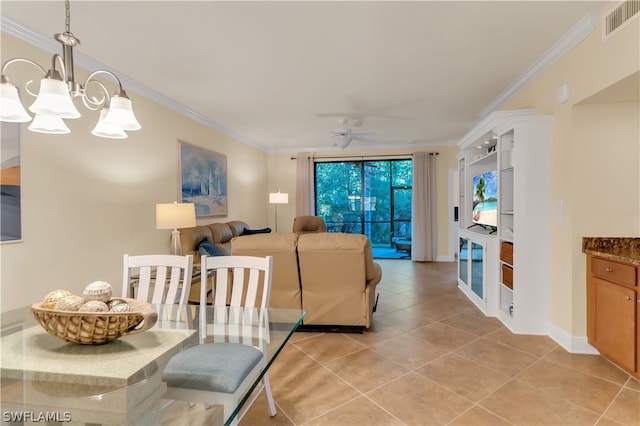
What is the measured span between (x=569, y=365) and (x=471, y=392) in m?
1.00

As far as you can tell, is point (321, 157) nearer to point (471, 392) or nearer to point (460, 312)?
point (460, 312)

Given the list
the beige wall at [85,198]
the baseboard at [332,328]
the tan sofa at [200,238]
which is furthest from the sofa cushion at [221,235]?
the baseboard at [332,328]

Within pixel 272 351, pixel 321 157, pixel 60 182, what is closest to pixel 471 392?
pixel 272 351

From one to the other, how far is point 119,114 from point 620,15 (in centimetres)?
320

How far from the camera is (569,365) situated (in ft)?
8.34

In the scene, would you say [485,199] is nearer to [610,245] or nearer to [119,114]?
[610,245]

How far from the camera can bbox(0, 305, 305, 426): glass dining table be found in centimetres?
101

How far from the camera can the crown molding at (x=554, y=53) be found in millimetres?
2467

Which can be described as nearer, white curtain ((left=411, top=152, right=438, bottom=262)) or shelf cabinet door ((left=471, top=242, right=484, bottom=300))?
shelf cabinet door ((left=471, top=242, right=484, bottom=300))

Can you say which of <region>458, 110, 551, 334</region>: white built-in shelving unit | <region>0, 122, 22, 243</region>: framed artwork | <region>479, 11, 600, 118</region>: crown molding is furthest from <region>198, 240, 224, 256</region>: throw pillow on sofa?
<region>479, 11, 600, 118</region>: crown molding

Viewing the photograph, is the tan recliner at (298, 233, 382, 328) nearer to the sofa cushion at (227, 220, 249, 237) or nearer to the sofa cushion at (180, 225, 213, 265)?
the sofa cushion at (180, 225, 213, 265)

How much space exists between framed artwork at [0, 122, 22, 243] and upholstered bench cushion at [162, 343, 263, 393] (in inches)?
78.3

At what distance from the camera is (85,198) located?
10.0 feet

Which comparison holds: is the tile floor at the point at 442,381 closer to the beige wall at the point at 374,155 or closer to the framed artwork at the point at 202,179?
the framed artwork at the point at 202,179
